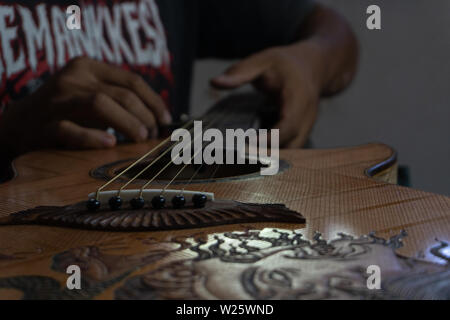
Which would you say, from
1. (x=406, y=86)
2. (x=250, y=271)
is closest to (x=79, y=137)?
(x=250, y=271)

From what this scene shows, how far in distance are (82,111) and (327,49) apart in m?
0.85

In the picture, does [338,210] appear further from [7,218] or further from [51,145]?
[51,145]

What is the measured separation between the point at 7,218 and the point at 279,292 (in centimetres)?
27

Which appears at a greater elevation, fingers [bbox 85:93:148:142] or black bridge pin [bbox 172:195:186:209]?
fingers [bbox 85:93:148:142]

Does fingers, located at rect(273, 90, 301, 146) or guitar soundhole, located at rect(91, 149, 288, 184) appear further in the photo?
fingers, located at rect(273, 90, 301, 146)

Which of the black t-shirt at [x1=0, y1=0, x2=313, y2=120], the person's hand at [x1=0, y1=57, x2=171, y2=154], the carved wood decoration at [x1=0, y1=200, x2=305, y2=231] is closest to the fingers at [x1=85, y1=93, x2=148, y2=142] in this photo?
the person's hand at [x1=0, y1=57, x2=171, y2=154]

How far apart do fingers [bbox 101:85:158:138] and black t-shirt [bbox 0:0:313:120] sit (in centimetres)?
22

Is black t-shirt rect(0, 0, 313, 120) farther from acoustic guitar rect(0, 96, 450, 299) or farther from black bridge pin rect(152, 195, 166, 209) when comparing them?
black bridge pin rect(152, 195, 166, 209)

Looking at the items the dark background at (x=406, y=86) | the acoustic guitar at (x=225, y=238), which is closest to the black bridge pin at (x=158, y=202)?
the acoustic guitar at (x=225, y=238)

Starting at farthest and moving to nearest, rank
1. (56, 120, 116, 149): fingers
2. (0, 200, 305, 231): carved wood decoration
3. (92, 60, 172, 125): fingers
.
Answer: (92, 60, 172, 125): fingers < (56, 120, 116, 149): fingers < (0, 200, 305, 231): carved wood decoration

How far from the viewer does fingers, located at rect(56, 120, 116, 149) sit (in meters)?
0.84

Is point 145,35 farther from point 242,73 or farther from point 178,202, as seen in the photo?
point 178,202

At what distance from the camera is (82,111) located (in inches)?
34.6

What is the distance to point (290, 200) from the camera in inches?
18.6
